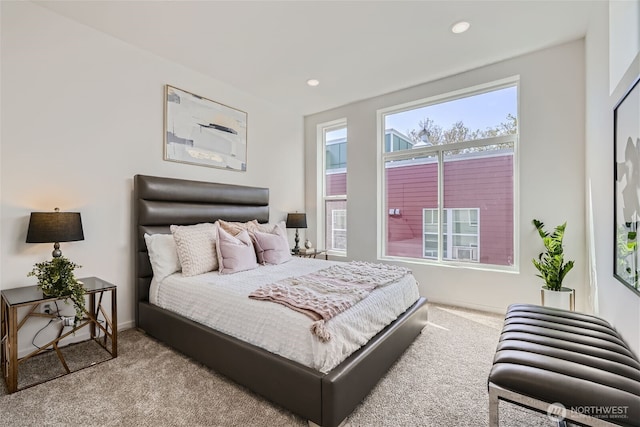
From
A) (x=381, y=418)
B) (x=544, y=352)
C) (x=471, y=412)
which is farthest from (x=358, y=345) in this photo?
(x=544, y=352)

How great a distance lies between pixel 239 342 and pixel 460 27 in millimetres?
3280

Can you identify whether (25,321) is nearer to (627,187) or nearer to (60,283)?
(60,283)

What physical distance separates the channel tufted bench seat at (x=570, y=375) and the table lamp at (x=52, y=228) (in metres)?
2.94

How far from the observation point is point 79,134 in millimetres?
2564

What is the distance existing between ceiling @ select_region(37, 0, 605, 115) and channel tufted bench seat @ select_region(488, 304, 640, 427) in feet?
8.39

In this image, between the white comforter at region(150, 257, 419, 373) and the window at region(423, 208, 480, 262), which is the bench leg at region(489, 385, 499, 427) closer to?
the white comforter at region(150, 257, 419, 373)

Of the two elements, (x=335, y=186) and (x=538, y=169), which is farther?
(x=335, y=186)

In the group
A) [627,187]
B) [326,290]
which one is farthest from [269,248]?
[627,187]

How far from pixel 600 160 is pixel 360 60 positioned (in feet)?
7.94

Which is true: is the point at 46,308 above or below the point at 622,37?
below

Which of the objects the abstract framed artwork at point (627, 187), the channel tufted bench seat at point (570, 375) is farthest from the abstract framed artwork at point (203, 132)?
the abstract framed artwork at point (627, 187)

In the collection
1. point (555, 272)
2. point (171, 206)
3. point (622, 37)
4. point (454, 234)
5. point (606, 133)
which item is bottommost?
point (555, 272)

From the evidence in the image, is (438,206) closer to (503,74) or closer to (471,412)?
(503,74)

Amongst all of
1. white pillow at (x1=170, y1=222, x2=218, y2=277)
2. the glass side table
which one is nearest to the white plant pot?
white pillow at (x1=170, y1=222, x2=218, y2=277)
